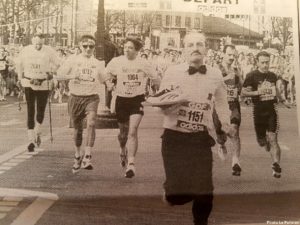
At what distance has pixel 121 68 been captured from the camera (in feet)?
4.81

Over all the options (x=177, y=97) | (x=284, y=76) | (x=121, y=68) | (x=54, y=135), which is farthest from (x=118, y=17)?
(x=284, y=76)

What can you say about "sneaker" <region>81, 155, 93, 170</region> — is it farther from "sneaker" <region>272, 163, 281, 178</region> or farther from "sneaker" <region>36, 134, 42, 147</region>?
"sneaker" <region>272, 163, 281, 178</region>

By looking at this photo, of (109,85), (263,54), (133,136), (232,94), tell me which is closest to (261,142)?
(232,94)

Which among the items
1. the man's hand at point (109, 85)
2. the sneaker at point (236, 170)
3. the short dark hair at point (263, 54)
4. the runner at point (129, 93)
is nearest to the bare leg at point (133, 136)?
the runner at point (129, 93)

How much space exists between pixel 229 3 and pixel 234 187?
0.57 meters

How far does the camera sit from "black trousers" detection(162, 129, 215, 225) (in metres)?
1.45

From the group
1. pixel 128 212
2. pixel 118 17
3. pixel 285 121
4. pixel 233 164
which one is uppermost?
pixel 118 17

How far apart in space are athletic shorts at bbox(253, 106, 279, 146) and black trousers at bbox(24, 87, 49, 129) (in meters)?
0.65

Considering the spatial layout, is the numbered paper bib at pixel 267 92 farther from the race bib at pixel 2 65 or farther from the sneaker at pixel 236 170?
the race bib at pixel 2 65

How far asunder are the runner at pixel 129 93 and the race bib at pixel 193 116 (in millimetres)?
120

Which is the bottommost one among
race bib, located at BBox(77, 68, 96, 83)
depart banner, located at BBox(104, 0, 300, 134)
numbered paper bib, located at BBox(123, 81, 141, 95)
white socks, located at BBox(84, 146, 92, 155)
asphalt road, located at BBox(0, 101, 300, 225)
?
asphalt road, located at BBox(0, 101, 300, 225)

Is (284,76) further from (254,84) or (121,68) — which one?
A: (121,68)

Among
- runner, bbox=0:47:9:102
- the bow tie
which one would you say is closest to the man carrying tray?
the bow tie

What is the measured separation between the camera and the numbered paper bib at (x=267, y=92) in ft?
5.15
